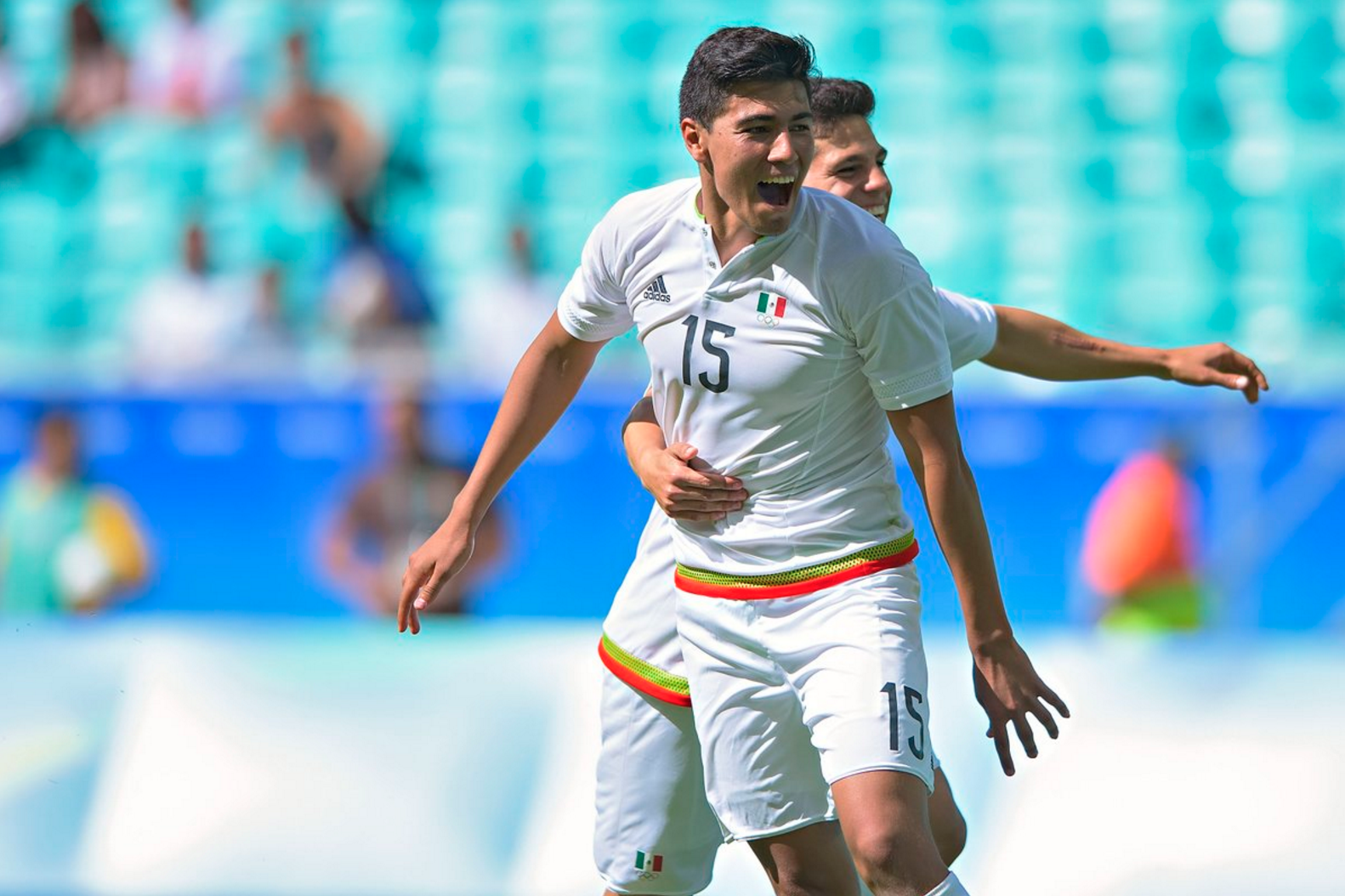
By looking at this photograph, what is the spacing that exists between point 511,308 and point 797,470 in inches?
241

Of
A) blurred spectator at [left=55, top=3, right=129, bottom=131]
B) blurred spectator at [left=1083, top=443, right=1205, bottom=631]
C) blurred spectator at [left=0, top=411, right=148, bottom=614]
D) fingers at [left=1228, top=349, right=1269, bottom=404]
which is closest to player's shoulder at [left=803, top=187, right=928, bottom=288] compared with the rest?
fingers at [left=1228, top=349, right=1269, bottom=404]

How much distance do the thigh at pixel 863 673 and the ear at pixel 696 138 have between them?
2.78 ft

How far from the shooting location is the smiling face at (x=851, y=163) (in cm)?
388

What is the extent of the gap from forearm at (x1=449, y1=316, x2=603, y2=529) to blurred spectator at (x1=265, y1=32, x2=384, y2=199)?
644 centimetres

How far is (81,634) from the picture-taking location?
5.79m

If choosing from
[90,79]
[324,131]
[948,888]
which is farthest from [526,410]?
[90,79]

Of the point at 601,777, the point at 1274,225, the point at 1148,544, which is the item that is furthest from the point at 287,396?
the point at 1274,225

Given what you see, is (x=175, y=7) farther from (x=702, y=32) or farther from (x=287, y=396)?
(x=287, y=396)

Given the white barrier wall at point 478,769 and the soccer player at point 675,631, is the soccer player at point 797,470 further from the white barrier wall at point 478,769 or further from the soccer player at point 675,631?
the white barrier wall at point 478,769

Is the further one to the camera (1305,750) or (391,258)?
(391,258)

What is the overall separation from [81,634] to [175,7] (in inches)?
238

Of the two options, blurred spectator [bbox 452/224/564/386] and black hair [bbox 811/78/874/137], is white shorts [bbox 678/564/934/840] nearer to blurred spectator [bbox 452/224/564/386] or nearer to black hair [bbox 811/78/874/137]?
black hair [bbox 811/78/874/137]

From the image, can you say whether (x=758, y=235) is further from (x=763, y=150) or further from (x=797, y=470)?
(x=797, y=470)

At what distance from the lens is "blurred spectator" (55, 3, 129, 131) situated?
10703 millimetres
